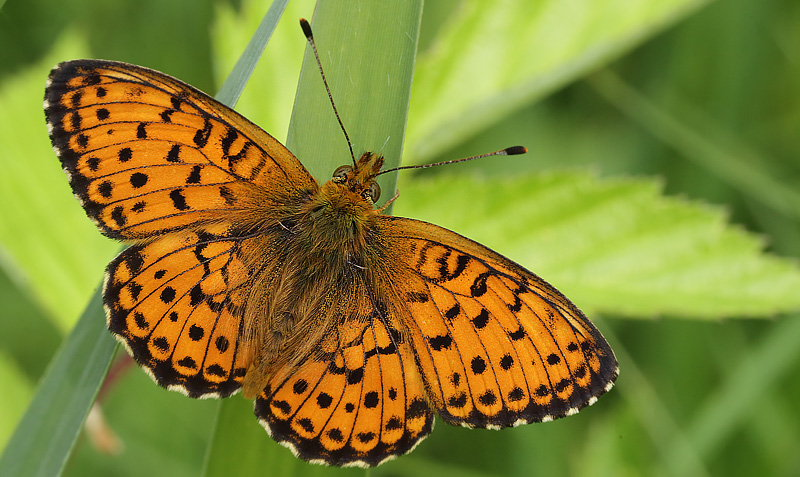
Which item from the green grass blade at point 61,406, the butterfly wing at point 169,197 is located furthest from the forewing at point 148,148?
the green grass blade at point 61,406

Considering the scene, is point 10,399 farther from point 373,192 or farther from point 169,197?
point 373,192

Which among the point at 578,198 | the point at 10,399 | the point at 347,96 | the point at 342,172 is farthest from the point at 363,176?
the point at 10,399

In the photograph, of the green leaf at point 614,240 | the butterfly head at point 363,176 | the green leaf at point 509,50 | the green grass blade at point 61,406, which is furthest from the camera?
the green leaf at point 509,50

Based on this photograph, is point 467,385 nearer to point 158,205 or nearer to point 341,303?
point 341,303

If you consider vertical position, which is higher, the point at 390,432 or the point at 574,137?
the point at 574,137

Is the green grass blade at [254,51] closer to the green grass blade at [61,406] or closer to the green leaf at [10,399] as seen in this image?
the green grass blade at [61,406]

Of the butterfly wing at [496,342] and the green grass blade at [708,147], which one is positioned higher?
the green grass blade at [708,147]

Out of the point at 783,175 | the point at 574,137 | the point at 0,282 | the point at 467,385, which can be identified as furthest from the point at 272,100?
the point at 783,175
